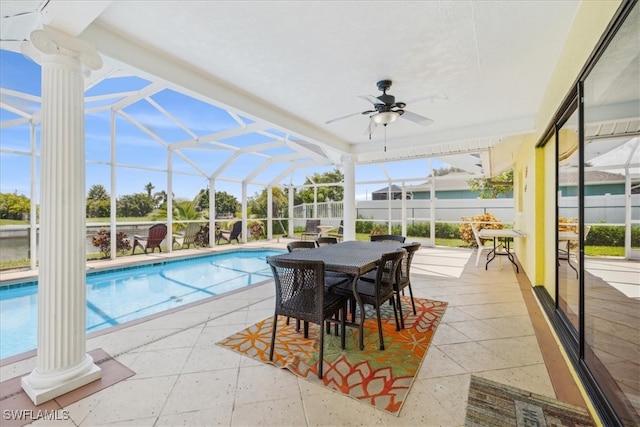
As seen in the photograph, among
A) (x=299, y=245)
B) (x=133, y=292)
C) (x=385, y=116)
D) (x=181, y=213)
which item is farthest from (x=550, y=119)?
(x=181, y=213)

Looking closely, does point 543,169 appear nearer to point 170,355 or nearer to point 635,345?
point 635,345

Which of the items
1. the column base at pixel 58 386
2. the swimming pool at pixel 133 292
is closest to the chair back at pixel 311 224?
the swimming pool at pixel 133 292

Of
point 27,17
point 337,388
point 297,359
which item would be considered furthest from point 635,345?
point 27,17

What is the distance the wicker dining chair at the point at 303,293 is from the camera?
2.28m

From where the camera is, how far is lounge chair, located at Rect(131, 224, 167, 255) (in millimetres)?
7738

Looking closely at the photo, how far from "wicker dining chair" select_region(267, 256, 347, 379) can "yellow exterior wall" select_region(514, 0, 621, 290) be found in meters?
2.47

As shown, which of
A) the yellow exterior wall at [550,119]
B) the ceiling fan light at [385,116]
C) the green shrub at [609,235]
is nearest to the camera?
the green shrub at [609,235]

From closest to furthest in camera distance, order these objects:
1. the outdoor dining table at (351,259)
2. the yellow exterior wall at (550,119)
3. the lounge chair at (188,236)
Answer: the yellow exterior wall at (550,119) < the outdoor dining table at (351,259) < the lounge chair at (188,236)

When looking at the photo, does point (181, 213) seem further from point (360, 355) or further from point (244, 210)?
point (360, 355)

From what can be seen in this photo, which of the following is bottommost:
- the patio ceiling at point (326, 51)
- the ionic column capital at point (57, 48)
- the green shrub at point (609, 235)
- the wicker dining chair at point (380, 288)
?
the wicker dining chair at point (380, 288)

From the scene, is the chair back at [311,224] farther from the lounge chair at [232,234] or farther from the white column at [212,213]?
the white column at [212,213]

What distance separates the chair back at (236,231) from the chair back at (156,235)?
2420 millimetres

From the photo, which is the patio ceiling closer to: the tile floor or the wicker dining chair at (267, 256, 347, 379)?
the wicker dining chair at (267, 256, 347, 379)

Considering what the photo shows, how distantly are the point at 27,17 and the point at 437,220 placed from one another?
10013 millimetres
